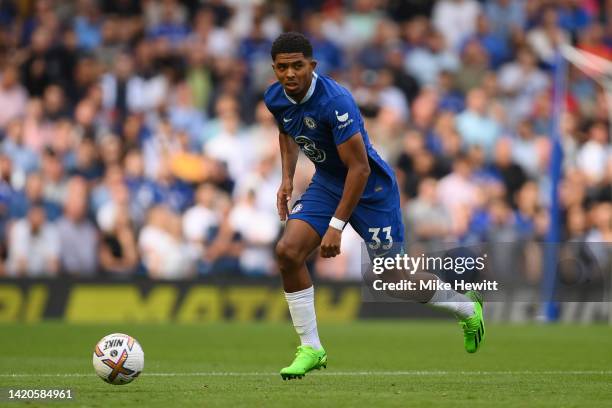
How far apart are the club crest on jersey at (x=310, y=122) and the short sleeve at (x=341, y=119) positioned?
0.59 ft

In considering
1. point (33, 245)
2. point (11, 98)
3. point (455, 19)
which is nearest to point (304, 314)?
point (33, 245)

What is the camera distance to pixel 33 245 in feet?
61.0

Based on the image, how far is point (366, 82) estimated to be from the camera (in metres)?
21.7

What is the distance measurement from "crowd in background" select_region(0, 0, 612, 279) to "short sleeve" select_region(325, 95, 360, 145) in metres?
9.84

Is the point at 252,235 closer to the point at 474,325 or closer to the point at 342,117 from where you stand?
the point at 474,325

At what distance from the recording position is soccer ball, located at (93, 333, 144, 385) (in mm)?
8875

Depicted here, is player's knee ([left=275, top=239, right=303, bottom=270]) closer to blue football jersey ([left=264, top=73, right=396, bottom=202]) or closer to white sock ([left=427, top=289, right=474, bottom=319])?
blue football jersey ([left=264, top=73, right=396, bottom=202])

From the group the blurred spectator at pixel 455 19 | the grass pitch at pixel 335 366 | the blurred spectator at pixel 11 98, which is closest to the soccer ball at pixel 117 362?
the grass pitch at pixel 335 366

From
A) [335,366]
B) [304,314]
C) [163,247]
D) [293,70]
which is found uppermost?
[293,70]

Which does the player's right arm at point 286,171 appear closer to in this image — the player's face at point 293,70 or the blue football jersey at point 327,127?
the blue football jersey at point 327,127

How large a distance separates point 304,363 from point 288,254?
0.84 meters

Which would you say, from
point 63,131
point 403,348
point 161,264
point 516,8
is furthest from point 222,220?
point 516,8

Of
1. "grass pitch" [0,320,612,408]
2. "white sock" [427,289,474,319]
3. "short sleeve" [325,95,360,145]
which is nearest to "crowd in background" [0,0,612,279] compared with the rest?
"grass pitch" [0,320,612,408]

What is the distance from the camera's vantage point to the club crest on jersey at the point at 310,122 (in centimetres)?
938
